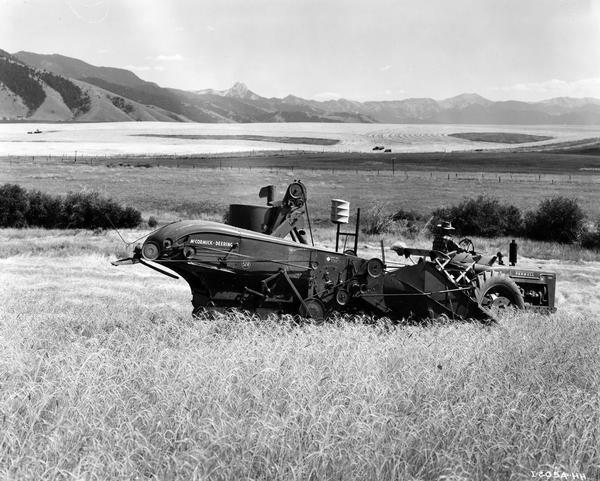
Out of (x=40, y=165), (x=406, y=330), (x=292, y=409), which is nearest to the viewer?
(x=292, y=409)

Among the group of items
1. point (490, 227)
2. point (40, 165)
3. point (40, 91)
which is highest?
point (40, 91)

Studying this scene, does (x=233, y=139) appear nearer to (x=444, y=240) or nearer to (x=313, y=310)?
(x=444, y=240)

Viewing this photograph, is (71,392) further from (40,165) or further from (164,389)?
(40,165)

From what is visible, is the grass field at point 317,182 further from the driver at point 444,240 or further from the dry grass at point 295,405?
the dry grass at point 295,405

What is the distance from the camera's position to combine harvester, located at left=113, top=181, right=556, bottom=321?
28.3 feet

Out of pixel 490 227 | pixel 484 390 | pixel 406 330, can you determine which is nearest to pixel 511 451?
pixel 484 390

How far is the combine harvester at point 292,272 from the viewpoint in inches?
340

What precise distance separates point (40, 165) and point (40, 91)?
95825 mm

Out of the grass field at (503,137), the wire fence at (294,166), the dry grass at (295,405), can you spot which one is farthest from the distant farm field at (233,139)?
the dry grass at (295,405)

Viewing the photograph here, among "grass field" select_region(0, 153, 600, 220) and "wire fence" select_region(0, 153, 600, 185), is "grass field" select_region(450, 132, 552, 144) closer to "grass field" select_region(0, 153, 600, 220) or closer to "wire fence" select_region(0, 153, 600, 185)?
"grass field" select_region(0, 153, 600, 220)

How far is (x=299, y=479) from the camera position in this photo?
3809mm

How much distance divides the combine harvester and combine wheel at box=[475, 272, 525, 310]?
0.02 m

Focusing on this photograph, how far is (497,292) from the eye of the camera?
35.6ft

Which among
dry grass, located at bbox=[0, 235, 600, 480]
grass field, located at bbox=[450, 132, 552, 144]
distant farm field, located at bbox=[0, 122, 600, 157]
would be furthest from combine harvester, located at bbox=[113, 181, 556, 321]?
grass field, located at bbox=[450, 132, 552, 144]
